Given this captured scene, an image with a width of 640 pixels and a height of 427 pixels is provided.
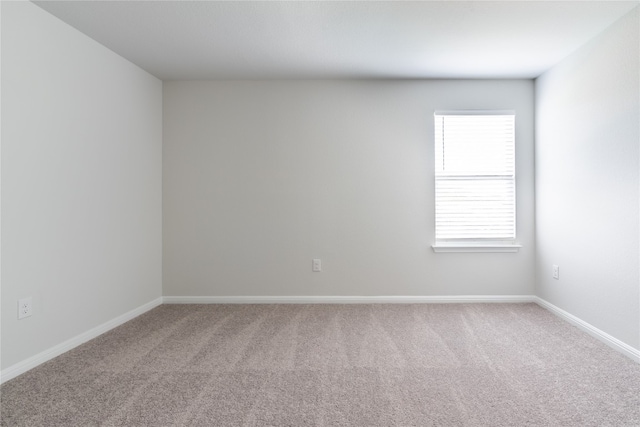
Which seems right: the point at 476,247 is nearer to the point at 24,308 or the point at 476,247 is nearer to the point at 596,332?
the point at 596,332

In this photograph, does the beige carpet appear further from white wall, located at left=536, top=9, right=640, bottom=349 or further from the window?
the window

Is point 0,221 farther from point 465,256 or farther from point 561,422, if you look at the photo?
point 465,256

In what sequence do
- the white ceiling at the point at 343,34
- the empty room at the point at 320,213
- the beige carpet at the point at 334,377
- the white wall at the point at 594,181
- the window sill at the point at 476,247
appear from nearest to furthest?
the beige carpet at the point at 334,377
the empty room at the point at 320,213
the white ceiling at the point at 343,34
the white wall at the point at 594,181
the window sill at the point at 476,247

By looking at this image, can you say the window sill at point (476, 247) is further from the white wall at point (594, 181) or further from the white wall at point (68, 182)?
the white wall at point (68, 182)

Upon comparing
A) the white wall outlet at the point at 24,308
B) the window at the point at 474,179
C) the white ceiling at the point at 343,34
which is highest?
the white ceiling at the point at 343,34

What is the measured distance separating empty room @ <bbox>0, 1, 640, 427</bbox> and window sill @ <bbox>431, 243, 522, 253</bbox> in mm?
60

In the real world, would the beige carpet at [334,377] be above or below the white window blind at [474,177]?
below

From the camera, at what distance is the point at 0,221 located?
227 cm

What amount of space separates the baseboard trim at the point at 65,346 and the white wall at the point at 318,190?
614 mm

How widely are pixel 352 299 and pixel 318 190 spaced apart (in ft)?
4.08

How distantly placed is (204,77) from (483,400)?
3.82 meters

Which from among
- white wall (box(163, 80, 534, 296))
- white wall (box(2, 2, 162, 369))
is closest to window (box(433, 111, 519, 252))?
white wall (box(163, 80, 534, 296))

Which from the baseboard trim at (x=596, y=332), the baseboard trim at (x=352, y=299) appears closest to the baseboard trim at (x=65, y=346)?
the baseboard trim at (x=352, y=299)

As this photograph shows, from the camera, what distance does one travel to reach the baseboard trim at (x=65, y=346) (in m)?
2.34
